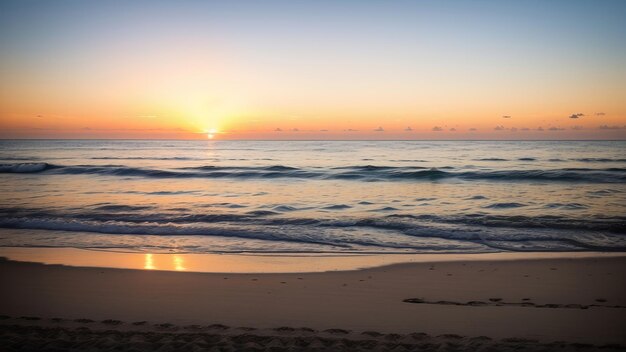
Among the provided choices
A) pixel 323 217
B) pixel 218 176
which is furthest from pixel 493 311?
pixel 218 176

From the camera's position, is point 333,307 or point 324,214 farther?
point 324,214

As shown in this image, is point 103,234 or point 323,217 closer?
point 103,234

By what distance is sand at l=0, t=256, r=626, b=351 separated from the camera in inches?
201

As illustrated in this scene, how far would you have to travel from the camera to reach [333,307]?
6.29 metres

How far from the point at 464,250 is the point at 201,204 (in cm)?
1218

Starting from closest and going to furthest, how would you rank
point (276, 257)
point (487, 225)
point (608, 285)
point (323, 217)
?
point (608, 285), point (276, 257), point (487, 225), point (323, 217)

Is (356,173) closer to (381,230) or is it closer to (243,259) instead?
(381,230)

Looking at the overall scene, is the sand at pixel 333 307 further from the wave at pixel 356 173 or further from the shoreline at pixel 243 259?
the wave at pixel 356 173

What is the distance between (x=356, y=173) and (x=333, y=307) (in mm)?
27121

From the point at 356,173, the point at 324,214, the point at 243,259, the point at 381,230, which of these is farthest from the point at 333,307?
the point at 356,173

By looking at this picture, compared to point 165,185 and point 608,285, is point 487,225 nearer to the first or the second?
point 608,285

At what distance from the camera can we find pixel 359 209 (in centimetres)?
1709

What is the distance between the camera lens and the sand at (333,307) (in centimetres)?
509

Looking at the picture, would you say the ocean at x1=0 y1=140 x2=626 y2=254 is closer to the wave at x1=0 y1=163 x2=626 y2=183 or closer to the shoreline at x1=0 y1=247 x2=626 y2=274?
the wave at x1=0 y1=163 x2=626 y2=183
